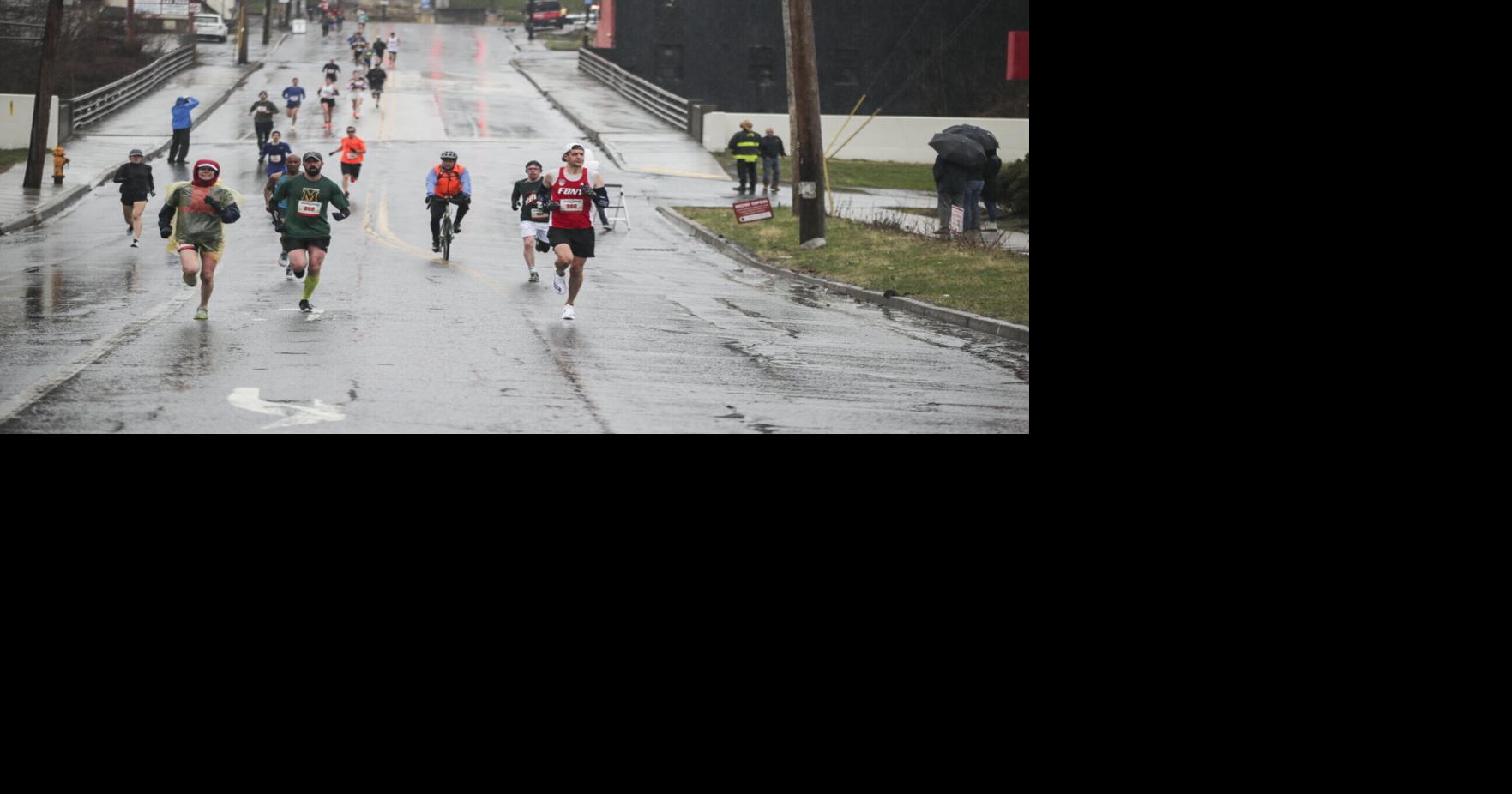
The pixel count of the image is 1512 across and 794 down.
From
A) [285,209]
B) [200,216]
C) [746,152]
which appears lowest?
[200,216]

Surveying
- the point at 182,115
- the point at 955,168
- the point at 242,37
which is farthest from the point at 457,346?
the point at 242,37

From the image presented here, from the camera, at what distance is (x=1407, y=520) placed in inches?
413

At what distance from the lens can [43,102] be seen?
34844mm

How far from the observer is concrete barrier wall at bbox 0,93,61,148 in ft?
138

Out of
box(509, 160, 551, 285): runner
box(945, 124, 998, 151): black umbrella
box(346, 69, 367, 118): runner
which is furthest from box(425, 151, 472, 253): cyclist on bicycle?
box(346, 69, 367, 118): runner

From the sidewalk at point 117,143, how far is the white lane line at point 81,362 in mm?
11475

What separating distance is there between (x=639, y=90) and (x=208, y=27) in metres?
30.1

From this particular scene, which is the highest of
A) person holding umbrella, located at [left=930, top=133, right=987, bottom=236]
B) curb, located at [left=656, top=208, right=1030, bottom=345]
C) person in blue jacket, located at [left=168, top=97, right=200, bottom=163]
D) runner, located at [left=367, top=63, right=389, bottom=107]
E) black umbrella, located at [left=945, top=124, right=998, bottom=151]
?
runner, located at [left=367, top=63, right=389, bottom=107]

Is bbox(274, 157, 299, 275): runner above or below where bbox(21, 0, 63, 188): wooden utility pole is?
below

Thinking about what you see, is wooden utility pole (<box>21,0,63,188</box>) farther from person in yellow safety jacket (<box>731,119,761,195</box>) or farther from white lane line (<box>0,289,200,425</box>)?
white lane line (<box>0,289,200,425</box>)

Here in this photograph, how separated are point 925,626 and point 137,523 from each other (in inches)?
202

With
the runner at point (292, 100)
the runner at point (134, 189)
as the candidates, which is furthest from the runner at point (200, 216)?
the runner at point (292, 100)

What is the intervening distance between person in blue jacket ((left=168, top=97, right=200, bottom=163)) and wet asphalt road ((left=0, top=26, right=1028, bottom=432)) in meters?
8.17

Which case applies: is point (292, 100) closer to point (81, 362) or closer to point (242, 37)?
point (242, 37)
